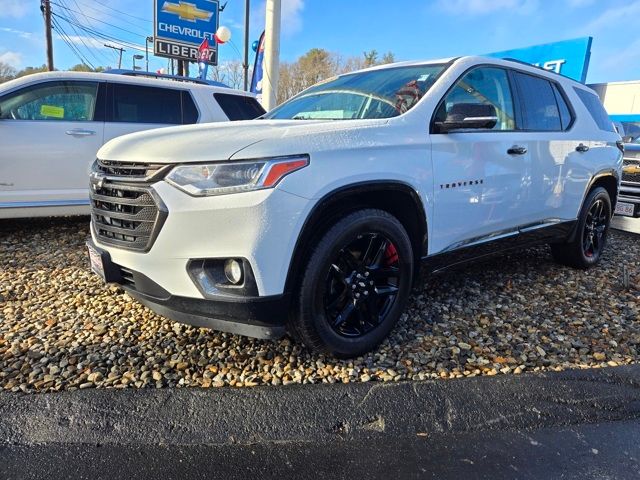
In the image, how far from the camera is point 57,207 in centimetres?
502

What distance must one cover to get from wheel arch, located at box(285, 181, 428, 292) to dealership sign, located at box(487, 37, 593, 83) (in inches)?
551

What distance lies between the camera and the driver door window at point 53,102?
4.77m

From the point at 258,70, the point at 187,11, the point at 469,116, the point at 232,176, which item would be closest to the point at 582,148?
the point at 469,116

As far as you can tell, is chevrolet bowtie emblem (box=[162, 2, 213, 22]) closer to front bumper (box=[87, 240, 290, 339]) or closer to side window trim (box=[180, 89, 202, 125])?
side window trim (box=[180, 89, 202, 125])

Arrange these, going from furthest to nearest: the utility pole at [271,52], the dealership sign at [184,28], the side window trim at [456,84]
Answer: the dealership sign at [184,28] → the utility pole at [271,52] → the side window trim at [456,84]

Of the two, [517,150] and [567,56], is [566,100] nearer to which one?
[517,150]

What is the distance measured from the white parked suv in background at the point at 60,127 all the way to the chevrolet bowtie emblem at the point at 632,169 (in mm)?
6637

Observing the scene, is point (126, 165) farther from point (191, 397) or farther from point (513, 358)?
point (513, 358)

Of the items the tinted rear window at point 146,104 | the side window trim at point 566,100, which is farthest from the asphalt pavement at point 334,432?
the tinted rear window at point 146,104

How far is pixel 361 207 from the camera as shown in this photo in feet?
8.79

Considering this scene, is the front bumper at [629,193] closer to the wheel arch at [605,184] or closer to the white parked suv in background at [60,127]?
the wheel arch at [605,184]

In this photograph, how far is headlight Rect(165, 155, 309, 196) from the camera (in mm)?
2209

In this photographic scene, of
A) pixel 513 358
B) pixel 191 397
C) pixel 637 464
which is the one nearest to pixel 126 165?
pixel 191 397

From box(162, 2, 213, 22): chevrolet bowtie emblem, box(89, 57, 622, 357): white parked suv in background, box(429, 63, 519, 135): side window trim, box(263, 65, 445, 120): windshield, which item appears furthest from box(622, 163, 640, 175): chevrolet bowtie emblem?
box(162, 2, 213, 22): chevrolet bowtie emblem
